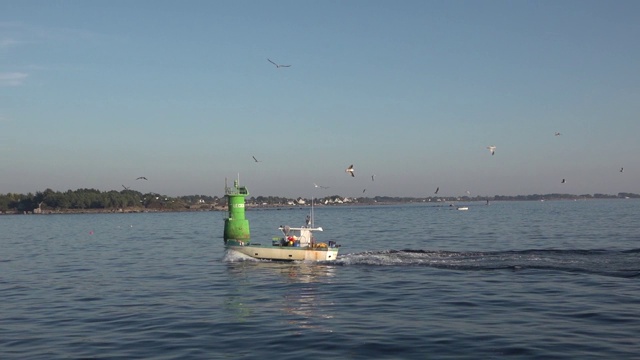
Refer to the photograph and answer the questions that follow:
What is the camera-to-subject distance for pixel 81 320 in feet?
84.4

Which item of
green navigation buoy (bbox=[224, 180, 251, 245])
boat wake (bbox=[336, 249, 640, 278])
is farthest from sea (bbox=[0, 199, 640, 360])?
green navigation buoy (bbox=[224, 180, 251, 245])

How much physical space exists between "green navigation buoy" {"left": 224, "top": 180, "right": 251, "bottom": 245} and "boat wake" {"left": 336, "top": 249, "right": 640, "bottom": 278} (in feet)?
47.7

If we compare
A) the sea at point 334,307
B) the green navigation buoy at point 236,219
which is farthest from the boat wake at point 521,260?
the green navigation buoy at point 236,219

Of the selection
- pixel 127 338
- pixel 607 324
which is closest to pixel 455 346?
pixel 607 324

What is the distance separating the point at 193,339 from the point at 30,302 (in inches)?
526

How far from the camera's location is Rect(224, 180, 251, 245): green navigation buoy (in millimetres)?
60844

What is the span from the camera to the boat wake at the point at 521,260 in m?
39.8

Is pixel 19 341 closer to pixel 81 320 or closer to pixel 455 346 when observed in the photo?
pixel 81 320

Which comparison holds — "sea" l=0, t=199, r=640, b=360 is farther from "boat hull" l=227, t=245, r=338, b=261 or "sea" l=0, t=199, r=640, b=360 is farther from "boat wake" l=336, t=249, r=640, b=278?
"boat hull" l=227, t=245, r=338, b=261

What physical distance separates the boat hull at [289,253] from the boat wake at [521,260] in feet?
3.39

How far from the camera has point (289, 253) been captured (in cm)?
4897

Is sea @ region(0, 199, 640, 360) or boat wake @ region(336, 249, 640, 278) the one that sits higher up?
boat wake @ region(336, 249, 640, 278)

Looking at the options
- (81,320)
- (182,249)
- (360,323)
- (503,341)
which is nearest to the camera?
(503,341)

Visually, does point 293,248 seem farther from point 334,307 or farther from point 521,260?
point 334,307
